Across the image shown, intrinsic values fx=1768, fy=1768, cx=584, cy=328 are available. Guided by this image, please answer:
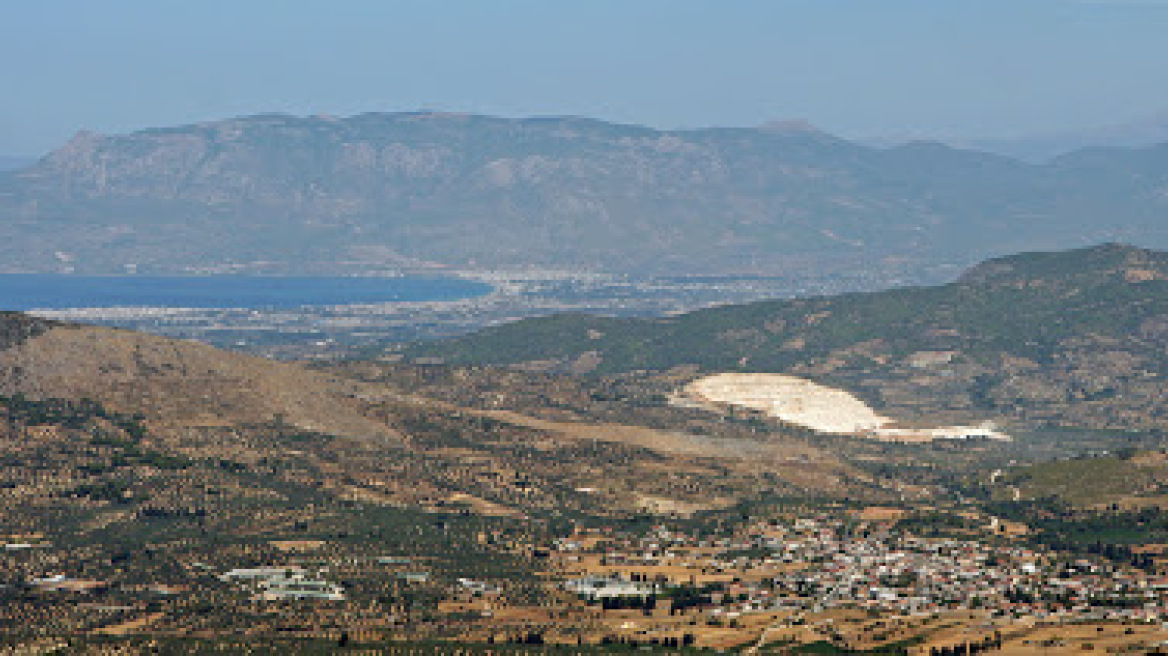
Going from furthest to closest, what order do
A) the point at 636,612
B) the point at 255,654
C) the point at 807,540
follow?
the point at 807,540 < the point at 636,612 < the point at 255,654

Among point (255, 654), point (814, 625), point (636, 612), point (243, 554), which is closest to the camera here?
point (255, 654)

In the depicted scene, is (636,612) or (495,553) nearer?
(636,612)

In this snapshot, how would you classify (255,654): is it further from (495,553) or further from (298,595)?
(495,553)

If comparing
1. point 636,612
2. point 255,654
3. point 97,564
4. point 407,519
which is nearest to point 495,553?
point 407,519

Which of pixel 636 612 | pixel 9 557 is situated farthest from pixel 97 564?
pixel 636 612

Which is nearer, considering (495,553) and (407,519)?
(495,553)

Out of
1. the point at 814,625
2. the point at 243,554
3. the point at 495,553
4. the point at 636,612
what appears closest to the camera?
the point at 814,625

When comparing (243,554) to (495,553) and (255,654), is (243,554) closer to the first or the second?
(495,553)

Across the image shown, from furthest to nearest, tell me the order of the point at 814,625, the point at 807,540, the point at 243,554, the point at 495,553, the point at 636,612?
the point at 807,540
the point at 495,553
the point at 243,554
the point at 636,612
the point at 814,625
